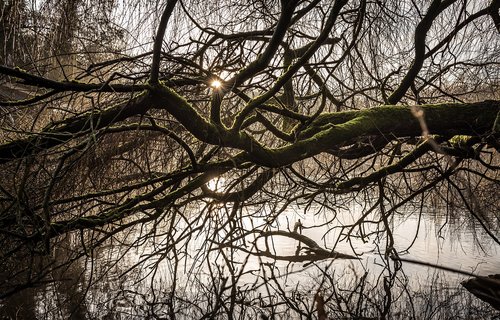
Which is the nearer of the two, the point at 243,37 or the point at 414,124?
the point at 414,124

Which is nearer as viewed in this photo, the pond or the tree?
the tree

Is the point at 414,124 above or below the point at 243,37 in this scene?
below

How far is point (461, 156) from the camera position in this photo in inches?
112

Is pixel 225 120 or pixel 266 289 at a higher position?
pixel 225 120

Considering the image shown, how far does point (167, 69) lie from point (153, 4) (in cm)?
44

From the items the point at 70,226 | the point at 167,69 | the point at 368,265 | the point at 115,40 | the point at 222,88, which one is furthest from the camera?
the point at 368,265

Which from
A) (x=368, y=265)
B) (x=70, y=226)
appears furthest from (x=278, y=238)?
(x=70, y=226)

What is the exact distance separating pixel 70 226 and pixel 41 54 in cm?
98

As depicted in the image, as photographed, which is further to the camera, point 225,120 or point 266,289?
point 266,289

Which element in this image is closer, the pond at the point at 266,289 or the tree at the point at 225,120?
the tree at the point at 225,120

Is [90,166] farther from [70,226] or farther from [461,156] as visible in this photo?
[461,156]

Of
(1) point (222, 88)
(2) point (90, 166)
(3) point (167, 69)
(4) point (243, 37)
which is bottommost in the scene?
(1) point (222, 88)

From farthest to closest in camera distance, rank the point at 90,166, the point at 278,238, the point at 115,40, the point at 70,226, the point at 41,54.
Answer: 1. the point at 278,238
2. the point at 90,166
3. the point at 115,40
4. the point at 70,226
5. the point at 41,54

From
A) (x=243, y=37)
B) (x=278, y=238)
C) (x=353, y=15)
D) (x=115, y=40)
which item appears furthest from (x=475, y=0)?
(x=278, y=238)
